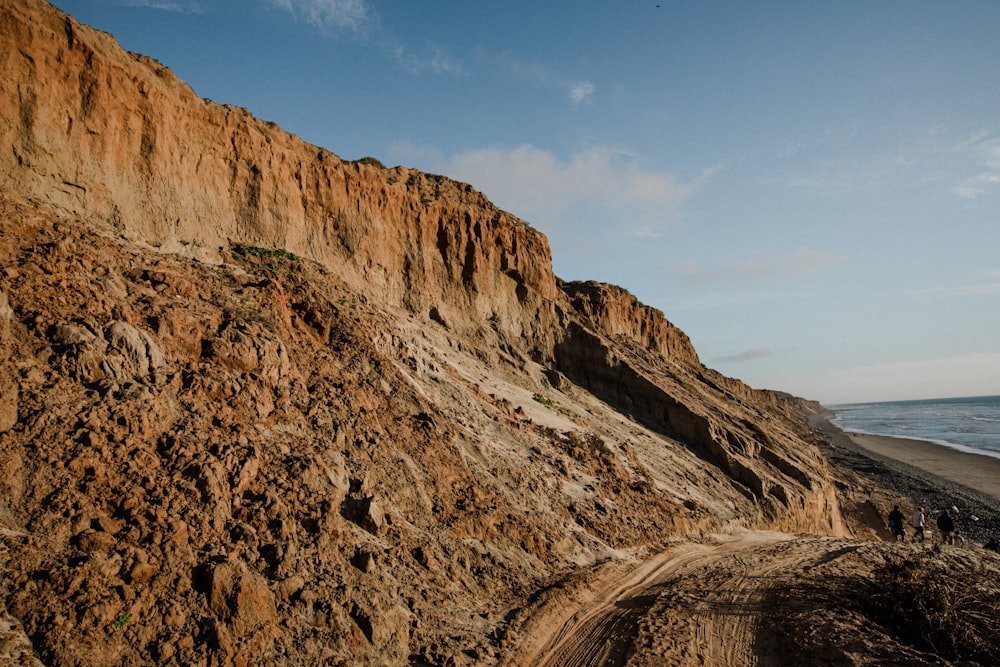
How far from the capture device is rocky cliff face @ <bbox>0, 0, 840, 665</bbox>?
661 cm

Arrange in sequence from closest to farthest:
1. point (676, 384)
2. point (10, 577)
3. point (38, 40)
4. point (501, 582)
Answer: point (10, 577) < point (501, 582) < point (38, 40) < point (676, 384)

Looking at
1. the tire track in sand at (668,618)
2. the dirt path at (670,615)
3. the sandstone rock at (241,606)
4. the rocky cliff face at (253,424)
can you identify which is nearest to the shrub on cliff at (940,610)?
the dirt path at (670,615)

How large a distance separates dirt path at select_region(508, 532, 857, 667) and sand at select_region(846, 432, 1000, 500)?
30.4m

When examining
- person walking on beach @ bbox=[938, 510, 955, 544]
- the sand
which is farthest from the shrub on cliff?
the sand

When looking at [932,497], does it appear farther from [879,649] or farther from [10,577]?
[10,577]

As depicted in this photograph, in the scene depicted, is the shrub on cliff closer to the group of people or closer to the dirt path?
the dirt path

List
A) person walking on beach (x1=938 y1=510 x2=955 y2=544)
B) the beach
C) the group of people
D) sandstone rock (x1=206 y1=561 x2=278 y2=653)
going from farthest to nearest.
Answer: the beach → the group of people → person walking on beach (x1=938 y1=510 x2=955 y2=544) → sandstone rock (x1=206 y1=561 x2=278 y2=653)

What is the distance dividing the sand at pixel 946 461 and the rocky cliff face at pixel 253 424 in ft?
75.3

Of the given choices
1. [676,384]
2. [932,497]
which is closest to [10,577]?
[676,384]

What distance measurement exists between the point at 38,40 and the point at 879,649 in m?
20.3

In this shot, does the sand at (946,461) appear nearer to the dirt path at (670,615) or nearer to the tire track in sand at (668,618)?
the dirt path at (670,615)

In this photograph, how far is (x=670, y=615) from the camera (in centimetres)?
956

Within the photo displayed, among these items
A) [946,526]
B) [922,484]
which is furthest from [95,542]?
[922,484]

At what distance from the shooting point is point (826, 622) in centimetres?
919
